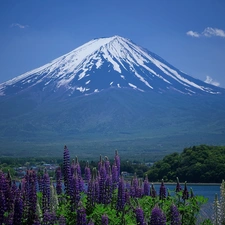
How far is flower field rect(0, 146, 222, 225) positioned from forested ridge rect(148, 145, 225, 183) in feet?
98.7

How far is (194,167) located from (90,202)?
3265 cm

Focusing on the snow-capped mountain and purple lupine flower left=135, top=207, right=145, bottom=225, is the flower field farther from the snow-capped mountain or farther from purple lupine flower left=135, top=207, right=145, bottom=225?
the snow-capped mountain

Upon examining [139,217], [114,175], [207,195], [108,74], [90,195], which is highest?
[108,74]

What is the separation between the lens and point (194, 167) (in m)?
41.4

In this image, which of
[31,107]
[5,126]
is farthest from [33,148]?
[31,107]

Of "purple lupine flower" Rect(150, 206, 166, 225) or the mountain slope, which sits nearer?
"purple lupine flower" Rect(150, 206, 166, 225)

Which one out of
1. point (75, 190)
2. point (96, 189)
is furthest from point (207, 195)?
point (75, 190)

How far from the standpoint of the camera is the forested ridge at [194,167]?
40.7 metres

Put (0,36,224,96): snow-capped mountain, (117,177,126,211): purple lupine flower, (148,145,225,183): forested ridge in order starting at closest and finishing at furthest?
(117,177,126,211): purple lupine flower, (148,145,225,183): forested ridge, (0,36,224,96): snow-capped mountain

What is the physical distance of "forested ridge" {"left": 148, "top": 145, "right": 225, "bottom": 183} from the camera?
40656 mm

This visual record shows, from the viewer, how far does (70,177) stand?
31.8ft

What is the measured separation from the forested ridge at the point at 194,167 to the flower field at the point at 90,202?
98.7ft

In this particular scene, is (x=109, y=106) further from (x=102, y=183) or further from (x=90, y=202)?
(x=90, y=202)

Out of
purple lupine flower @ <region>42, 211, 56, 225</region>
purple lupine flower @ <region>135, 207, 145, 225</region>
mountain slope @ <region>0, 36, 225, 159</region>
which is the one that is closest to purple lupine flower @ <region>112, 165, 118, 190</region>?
purple lupine flower @ <region>135, 207, 145, 225</region>
